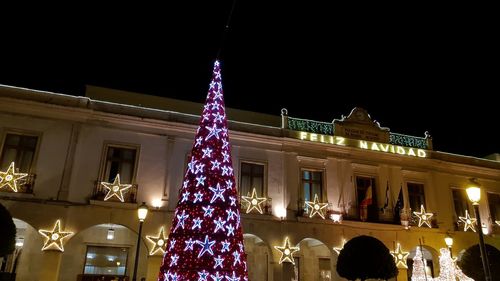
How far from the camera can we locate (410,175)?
21406mm

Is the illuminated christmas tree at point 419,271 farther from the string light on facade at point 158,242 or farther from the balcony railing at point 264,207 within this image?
the string light on facade at point 158,242

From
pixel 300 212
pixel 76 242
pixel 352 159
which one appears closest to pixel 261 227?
pixel 300 212

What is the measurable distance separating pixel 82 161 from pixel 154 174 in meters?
2.95

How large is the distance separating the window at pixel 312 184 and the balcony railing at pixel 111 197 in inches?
307

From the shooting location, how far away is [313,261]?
20.0m

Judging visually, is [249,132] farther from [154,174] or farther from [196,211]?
[196,211]

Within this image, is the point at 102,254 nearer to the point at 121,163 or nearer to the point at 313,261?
the point at 121,163

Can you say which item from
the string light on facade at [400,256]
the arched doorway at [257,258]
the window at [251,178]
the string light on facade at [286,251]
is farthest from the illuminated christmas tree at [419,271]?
the window at [251,178]

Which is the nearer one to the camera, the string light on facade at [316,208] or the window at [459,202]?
the string light on facade at [316,208]

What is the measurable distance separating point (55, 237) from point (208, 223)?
8.99 meters

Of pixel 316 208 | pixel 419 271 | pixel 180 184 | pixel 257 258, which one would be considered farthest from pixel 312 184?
pixel 180 184

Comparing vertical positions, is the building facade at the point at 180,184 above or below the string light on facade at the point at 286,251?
above

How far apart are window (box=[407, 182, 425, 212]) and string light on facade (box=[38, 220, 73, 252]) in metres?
16.1

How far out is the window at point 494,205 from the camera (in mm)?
22375
